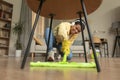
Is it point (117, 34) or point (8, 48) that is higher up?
point (117, 34)

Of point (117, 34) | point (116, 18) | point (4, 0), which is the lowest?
point (117, 34)

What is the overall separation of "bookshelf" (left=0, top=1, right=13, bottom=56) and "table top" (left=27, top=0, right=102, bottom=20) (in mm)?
5576

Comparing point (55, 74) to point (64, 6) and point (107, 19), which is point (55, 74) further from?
point (107, 19)

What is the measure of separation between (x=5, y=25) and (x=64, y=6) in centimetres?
595

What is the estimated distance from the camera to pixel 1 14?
6789 millimetres

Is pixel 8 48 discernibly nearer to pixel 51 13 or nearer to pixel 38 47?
pixel 38 47

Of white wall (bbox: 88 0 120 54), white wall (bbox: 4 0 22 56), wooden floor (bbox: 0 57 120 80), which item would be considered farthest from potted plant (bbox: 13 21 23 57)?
wooden floor (bbox: 0 57 120 80)

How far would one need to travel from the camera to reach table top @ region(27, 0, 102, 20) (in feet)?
4.04

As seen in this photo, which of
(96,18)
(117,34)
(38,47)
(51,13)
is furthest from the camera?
(96,18)

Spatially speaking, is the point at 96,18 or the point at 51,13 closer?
the point at 51,13

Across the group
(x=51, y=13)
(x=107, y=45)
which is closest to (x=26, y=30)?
(x=107, y=45)

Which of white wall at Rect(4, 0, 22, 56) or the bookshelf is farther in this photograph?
white wall at Rect(4, 0, 22, 56)

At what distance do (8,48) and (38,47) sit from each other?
2.39 metres

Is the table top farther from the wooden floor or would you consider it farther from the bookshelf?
the bookshelf
